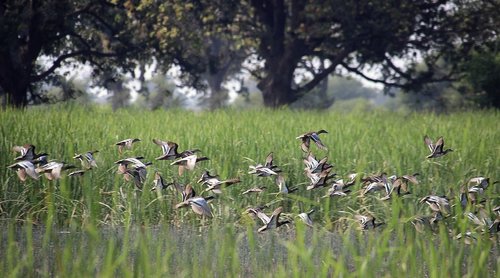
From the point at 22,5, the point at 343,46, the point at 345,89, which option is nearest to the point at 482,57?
the point at 343,46

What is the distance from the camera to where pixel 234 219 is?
441cm

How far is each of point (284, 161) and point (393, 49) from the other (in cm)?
1359

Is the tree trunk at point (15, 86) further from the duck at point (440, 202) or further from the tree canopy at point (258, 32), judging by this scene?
the duck at point (440, 202)

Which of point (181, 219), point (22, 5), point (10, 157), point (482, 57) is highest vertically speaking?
point (22, 5)

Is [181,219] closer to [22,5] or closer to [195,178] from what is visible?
[195,178]

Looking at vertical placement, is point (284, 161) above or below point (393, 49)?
below

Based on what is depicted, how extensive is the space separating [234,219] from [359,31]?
1457 centimetres

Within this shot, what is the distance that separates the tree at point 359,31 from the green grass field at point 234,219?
1062 cm

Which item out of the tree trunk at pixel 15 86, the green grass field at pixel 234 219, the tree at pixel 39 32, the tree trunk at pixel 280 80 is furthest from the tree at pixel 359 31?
the green grass field at pixel 234 219

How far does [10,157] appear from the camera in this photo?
16.3 ft

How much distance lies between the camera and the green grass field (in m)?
2.76

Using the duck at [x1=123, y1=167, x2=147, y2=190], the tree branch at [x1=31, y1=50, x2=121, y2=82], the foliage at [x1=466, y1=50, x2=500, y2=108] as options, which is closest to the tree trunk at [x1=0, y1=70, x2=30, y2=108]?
the tree branch at [x1=31, y1=50, x2=121, y2=82]

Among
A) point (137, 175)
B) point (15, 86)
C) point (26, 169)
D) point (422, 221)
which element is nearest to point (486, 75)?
point (15, 86)

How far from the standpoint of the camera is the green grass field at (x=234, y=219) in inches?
109
